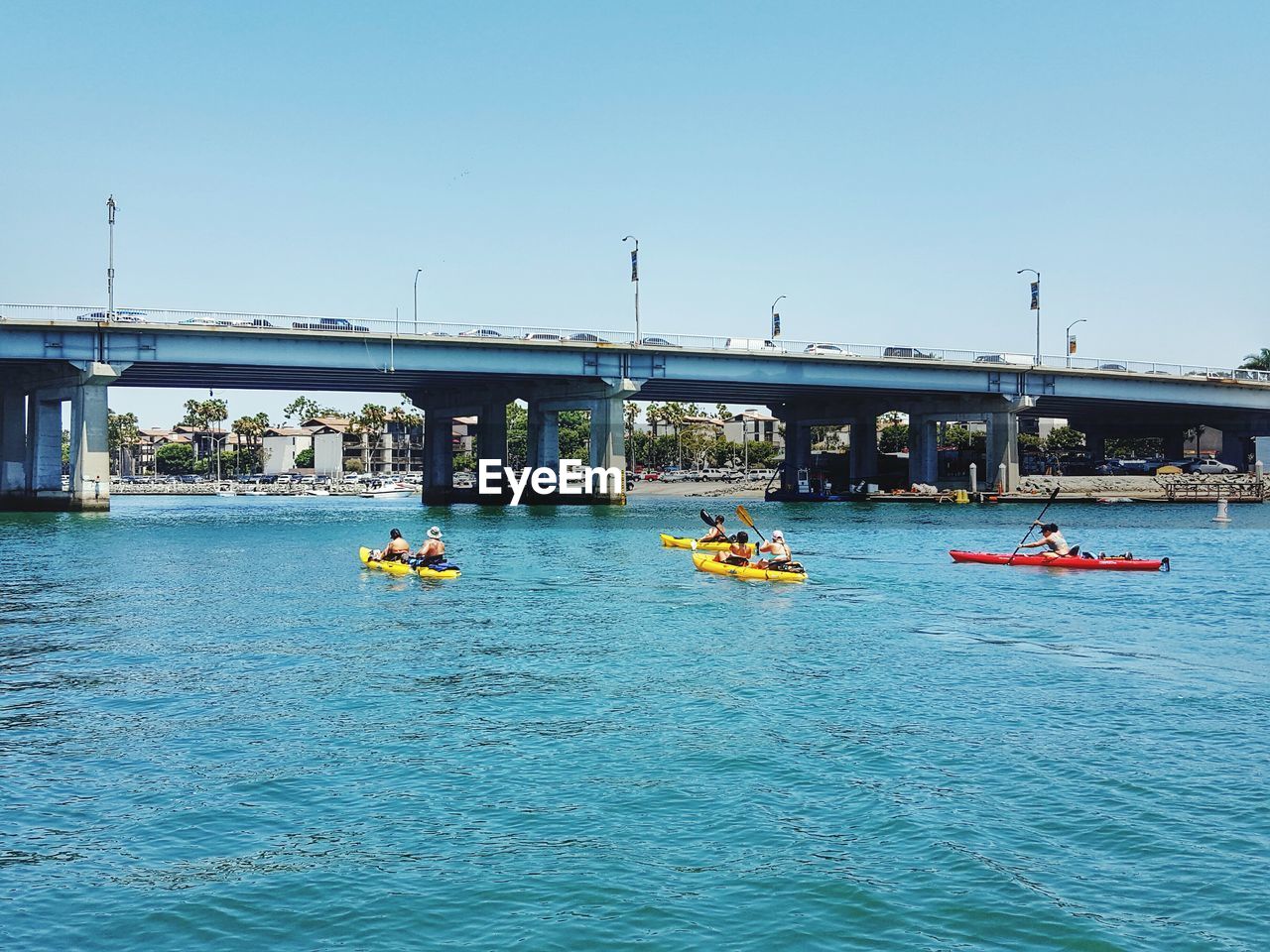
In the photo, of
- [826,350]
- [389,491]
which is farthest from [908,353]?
[389,491]

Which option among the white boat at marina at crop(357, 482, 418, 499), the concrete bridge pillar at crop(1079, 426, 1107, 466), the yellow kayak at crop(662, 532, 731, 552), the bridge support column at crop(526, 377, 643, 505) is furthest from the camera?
the concrete bridge pillar at crop(1079, 426, 1107, 466)

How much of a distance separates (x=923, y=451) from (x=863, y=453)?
1031cm

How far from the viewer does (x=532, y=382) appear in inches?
3824

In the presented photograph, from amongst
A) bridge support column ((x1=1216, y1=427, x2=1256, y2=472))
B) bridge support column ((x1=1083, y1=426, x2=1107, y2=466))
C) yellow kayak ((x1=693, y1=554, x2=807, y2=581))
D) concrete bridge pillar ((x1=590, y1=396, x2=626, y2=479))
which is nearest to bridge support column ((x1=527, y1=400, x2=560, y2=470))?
concrete bridge pillar ((x1=590, y1=396, x2=626, y2=479))

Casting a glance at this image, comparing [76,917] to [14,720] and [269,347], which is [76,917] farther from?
[269,347]

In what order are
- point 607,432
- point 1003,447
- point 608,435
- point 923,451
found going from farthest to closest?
point 923,451 → point 1003,447 → point 608,435 → point 607,432

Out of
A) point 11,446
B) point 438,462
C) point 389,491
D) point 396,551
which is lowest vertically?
point 396,551

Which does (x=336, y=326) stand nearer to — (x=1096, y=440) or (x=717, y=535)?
(x=717, y=535)

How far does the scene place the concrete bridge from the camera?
7800cm

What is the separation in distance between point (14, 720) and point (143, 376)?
7983cm

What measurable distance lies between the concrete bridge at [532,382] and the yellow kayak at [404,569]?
40178 millimetres

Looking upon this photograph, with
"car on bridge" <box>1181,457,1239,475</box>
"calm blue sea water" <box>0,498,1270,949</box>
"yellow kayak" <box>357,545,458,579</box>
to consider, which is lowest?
"calm blue sea water" <box>0,498,1270,949</box>

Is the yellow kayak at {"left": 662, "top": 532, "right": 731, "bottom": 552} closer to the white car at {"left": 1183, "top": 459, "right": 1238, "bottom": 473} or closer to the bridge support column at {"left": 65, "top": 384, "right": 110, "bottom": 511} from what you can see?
the bridge support column at {"left": 65, "top": 384, "right": 110, "bottom": 511}

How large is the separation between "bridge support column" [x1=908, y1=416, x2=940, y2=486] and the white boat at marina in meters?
71.5
